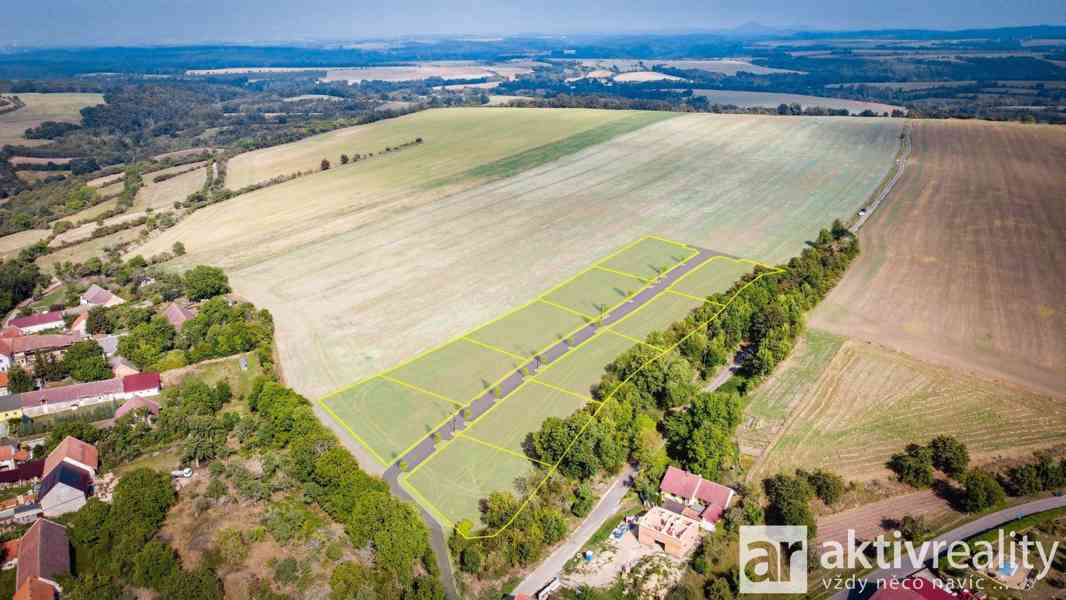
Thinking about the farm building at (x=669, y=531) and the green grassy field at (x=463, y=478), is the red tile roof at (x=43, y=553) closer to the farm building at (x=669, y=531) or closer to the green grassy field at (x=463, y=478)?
the green grassy field at (x=463, y=478)

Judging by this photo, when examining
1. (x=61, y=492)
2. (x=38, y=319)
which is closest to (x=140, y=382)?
(x=61, y=492)

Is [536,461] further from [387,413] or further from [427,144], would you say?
[427,144]

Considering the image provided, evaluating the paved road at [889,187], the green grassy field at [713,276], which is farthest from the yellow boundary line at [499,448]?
the paved road at [889,187]

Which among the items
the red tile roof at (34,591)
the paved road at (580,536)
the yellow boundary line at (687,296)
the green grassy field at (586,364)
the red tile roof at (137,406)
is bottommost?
the paved road at (580,536)

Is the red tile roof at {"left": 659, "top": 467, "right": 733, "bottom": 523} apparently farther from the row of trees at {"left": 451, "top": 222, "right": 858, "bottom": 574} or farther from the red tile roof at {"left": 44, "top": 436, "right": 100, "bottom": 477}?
the red tile roof at {"left": 44, "top": 436, "right": 100, "bottom": 477}

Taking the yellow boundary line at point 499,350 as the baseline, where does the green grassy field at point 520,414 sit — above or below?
below

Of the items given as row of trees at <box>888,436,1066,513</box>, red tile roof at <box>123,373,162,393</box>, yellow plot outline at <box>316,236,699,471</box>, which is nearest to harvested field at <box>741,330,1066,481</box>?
row of trees at <box>888,436,1066,513</box>
